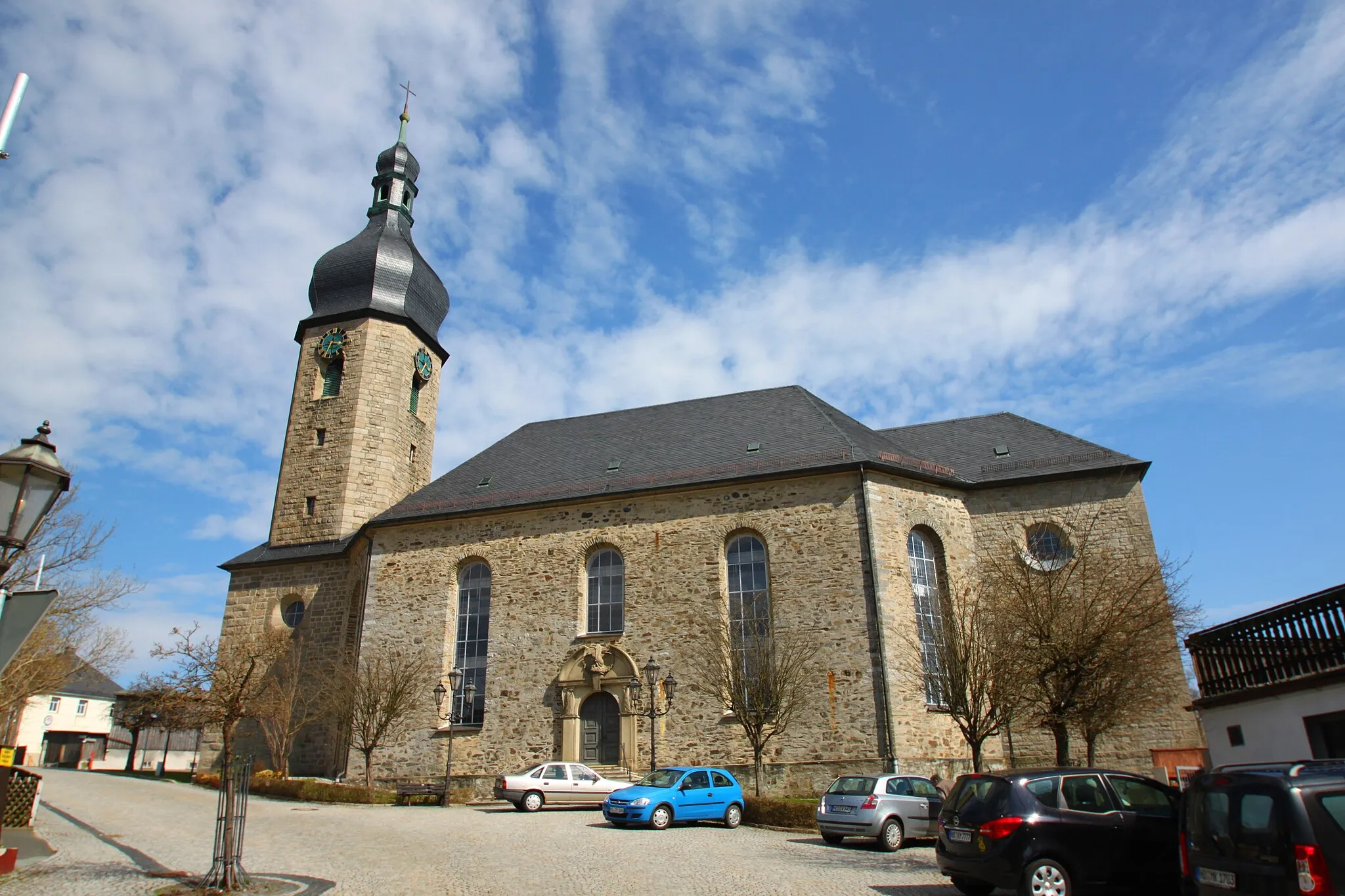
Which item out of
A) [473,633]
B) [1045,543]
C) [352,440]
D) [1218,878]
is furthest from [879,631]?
[352,440]

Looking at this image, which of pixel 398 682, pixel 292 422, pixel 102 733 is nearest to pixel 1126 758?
pixel 398 682

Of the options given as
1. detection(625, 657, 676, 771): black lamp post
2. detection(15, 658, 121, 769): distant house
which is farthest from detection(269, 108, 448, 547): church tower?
detection(15, 658, 121, 769): distant house

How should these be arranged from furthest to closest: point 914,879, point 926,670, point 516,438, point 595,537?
point 516,438 → point 595,537 → point 926,670 → point 914,879

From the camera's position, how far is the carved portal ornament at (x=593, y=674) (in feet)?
66.5

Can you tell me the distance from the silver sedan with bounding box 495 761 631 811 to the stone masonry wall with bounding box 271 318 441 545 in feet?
39.1

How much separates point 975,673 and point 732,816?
15.8 feet

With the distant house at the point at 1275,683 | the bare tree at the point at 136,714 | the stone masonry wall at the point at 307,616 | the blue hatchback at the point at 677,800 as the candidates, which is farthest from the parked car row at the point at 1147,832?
the bare tree at the point at 136,714

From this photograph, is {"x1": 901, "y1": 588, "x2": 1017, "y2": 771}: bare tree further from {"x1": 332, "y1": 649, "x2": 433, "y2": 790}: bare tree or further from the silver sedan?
{"x1": 332, "y1": 649, "x2": 433, "y2": 790}: bare tree

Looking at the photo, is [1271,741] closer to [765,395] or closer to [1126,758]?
[1126,758]

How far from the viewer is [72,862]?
9.75m

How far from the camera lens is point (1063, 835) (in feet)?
24.6

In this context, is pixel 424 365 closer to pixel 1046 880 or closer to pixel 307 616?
pixel 307 616

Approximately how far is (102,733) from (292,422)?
3145 centimetres

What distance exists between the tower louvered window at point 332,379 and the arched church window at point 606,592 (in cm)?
1141
